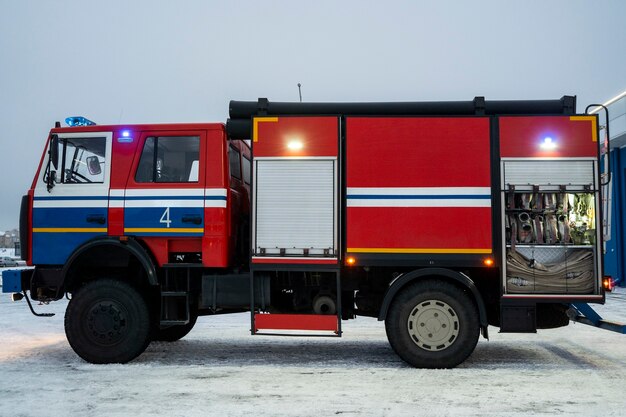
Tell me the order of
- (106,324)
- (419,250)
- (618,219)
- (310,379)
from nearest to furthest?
1. (310,379)
2. (419,250)
3. (106,324)
4. (618,219)

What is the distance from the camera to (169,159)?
7.41 m

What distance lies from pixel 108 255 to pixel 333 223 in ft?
9.65

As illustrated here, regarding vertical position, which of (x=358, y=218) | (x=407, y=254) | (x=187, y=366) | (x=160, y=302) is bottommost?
(x=187, y=366)

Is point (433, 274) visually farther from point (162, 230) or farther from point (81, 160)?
point (81, 160)

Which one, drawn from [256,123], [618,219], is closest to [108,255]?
[256,123]

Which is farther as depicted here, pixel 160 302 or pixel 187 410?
pixel 160 302

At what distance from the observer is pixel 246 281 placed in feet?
23.7

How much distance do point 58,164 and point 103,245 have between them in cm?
130

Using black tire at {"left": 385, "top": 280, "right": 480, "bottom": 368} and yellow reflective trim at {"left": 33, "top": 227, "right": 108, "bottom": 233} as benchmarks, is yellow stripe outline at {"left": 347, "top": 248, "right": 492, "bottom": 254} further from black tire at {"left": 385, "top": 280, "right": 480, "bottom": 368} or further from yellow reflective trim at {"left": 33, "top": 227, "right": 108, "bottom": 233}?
yellow reflective trim at {"left": 33, "top": 227, "right": 108, "bottom": 233}

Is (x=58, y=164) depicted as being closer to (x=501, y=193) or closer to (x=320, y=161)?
(x=320, y=161)

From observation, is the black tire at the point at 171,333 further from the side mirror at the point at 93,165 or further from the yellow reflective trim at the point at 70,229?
the side mirror at the point at 93,165

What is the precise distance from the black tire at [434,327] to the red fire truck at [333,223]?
0.02m

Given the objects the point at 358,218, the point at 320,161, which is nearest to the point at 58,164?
the point at 320,161

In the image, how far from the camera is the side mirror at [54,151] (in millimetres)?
7406
